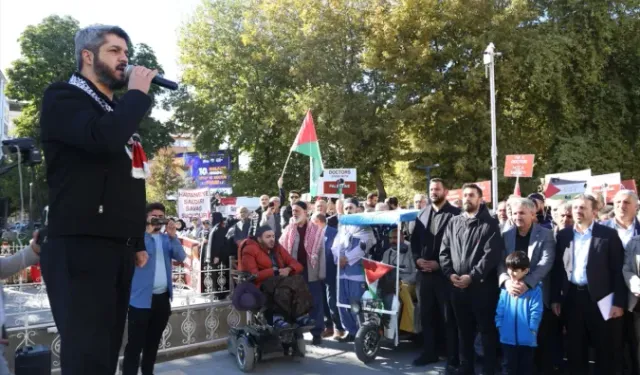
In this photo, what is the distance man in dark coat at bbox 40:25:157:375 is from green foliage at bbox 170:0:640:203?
2131 centimetres

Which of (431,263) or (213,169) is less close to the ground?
(213,169)

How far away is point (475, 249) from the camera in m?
5.98

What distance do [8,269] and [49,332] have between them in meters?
3.25

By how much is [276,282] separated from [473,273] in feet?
7.42

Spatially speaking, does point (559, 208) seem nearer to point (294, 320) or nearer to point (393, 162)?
point (294, 320)

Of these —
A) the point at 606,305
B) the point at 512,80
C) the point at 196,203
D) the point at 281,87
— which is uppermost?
the point at 281,87

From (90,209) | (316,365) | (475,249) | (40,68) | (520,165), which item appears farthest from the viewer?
(40,68)

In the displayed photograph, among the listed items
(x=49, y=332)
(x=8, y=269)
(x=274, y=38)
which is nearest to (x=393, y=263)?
(x=49, y=332)

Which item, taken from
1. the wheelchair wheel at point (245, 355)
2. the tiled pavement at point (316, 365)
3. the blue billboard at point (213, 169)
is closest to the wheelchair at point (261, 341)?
the wheelchair wheel at point (245, 355)

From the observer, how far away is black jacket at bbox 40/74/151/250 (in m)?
2.02

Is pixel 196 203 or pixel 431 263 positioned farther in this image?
pixel 196 203

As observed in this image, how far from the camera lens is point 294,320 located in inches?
269

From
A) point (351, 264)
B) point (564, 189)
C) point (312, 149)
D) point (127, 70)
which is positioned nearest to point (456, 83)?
point (564, 189)

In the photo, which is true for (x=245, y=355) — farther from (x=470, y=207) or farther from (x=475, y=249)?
(x=470, y=207)
